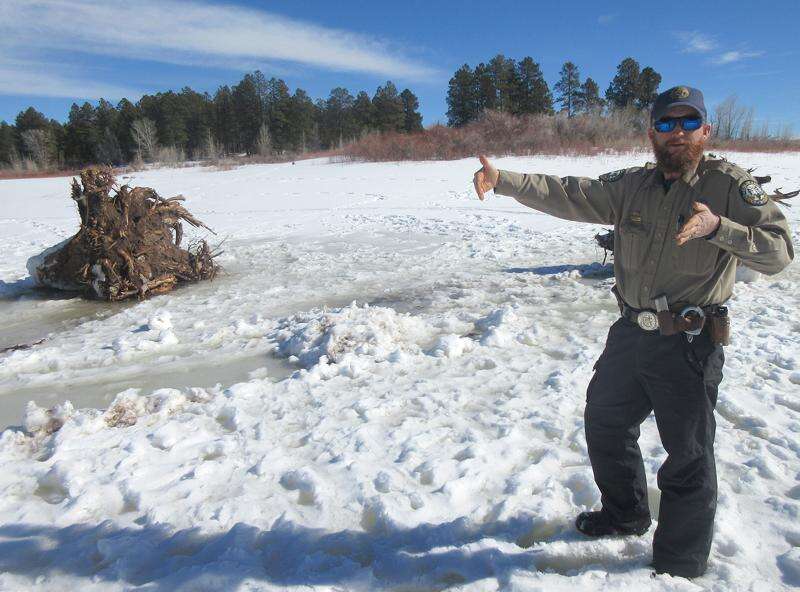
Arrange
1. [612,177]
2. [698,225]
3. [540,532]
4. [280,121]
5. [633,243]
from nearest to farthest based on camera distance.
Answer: [698,225] → [633,243] → [612,177] → [540,532] → [280,121]

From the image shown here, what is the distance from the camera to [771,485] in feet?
10.1

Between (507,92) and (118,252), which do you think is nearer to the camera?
(118,252)

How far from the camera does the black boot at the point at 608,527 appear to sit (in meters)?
2.68

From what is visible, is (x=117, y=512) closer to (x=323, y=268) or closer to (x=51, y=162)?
(x=323, y=268)

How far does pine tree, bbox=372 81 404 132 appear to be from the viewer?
205 feet

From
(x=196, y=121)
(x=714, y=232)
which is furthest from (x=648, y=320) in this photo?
(x=196, y=121)

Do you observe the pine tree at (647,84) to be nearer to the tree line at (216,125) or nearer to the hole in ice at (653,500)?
the tree line at (216,125)

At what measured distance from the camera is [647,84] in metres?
50.0

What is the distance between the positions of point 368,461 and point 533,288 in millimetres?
4468

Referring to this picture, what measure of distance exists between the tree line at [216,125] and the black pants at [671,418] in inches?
2370

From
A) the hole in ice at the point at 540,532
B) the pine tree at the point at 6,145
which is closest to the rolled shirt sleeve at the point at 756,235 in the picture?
the hole in ice at the point at 540,532

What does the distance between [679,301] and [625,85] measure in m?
55.5

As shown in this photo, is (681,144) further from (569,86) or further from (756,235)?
(569,86)

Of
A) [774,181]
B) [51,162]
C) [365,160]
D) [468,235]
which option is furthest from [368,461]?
[51,162]
